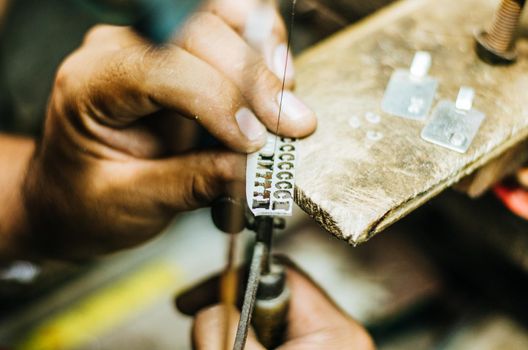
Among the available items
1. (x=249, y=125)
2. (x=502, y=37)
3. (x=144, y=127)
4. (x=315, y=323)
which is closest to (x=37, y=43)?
(x=144, y=127)

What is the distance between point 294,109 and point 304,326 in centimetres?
42

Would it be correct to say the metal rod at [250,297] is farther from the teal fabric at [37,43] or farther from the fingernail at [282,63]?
the teal fabric at [37,43]

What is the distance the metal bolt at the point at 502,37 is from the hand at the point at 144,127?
1.19 feet

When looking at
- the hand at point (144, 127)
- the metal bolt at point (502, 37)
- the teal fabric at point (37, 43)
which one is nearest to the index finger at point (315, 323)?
the hand at point (144, 127)

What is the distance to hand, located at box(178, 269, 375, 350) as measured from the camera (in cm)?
86

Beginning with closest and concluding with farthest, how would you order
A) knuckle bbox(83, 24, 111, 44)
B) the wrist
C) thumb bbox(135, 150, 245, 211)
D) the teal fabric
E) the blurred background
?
thumb bbox(135, 150, 245, 211), knuckle bbox(83, 24, 111, 44), the wrist, the blurred background, the teal fabric

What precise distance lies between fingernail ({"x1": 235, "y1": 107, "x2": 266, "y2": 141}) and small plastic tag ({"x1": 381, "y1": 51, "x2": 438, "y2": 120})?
0.70 feet

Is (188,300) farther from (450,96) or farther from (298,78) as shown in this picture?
(450,96)

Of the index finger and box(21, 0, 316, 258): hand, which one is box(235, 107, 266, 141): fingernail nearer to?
box(21, 0, 316, 258): hand

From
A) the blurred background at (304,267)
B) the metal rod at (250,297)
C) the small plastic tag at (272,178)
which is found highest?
the small plastic tag at (272,178)

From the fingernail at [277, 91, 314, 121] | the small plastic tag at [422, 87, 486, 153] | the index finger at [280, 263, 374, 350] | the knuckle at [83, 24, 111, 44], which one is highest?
the knuckle at [83, 24, 111, 44]

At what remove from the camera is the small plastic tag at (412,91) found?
2.68 ft

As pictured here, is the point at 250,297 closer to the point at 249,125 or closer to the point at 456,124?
the point at 249,125


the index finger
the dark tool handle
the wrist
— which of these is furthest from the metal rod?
the wrist
